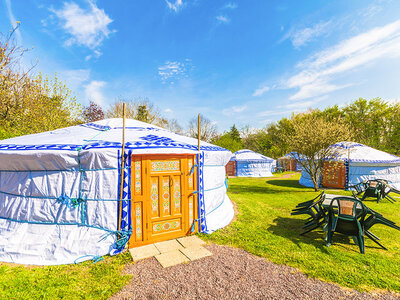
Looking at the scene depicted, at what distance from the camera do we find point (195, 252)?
11.4 ft

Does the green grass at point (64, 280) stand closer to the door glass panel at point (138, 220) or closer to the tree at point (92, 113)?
the door glass panel at point (138, 220)

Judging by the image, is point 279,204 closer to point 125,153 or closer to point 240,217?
point 240,217

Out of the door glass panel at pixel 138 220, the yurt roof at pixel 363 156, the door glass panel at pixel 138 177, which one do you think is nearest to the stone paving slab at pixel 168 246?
the door glass panel at pixel 138 220

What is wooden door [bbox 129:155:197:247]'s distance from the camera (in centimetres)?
371

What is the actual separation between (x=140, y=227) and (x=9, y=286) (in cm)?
190

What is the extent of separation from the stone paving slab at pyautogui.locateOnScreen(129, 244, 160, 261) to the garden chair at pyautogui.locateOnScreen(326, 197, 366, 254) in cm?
353

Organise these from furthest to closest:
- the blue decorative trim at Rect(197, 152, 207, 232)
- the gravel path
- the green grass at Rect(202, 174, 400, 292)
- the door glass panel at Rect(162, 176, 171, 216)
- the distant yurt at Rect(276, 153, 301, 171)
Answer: the distant yurt at Rect(276, 153, 301, 171), the blue decorative trim at Rect(197, 152, 207, 232), the door glass panel at Rect(162, 176, 171, 216), the green grass at Rect(202, 174, 400, 292), the gravel path

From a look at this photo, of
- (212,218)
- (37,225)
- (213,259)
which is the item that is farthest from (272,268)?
(37,225)

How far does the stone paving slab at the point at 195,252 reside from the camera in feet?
11.0

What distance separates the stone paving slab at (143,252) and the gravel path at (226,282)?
0.15 metres

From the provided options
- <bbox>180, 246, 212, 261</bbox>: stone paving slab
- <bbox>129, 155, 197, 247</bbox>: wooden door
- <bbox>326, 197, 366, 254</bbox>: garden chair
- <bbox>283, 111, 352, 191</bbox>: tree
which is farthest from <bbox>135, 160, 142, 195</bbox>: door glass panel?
<bbox>283, 111, 352, 191</bbox>: tree

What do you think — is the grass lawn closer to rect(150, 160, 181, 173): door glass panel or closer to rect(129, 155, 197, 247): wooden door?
rect(129, 155, 197, 247): wooden door

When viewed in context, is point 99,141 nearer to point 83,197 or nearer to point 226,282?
point 83,197

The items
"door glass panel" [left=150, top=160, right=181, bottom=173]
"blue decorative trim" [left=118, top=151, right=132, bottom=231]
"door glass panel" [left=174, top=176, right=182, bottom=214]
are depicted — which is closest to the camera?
"blue decorative trim" [left=118, top=151, right=132, bottom=231]
